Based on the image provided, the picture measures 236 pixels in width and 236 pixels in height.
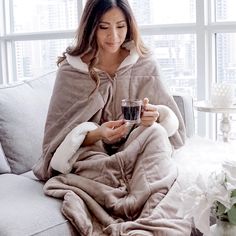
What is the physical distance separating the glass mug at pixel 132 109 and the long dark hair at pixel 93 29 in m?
0.37

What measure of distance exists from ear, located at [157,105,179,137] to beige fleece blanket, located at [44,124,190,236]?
0.21m

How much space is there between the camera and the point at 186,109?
100.0 inches

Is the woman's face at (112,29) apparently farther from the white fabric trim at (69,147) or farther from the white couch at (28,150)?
the white couch at (28,150)

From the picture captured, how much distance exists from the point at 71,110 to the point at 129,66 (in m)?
0.34

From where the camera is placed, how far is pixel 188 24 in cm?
297

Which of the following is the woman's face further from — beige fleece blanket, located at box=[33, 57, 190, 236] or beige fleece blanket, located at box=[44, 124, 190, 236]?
beige fleece blanket, located at box=[44, 124, 190, 236]

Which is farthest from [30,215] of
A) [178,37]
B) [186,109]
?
[178,37]

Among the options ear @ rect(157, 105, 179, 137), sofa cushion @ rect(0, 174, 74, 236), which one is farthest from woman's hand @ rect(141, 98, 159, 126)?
sofa cushion @ rect(0, 174, 74, 236)

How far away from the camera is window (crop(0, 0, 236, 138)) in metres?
2.90

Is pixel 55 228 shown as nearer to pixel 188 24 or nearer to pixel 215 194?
pixel 215 194

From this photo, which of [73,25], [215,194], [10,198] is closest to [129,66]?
[10,198]

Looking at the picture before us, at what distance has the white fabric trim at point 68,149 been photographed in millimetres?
2035

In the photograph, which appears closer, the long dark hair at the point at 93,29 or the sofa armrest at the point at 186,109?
the long dark hair at the point at 93,29

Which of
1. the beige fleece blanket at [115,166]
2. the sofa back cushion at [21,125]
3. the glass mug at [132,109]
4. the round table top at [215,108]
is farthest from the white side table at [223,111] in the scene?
the sofa back cushion at [21,125]
